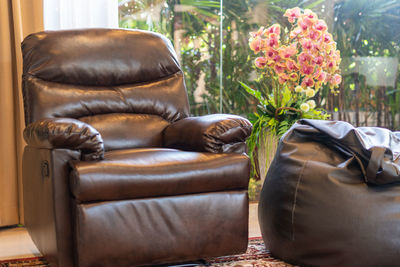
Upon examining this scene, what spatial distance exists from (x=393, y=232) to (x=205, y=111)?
193cm

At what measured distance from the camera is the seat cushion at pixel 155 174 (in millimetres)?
1676

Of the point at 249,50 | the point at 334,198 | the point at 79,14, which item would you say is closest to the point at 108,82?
the point at 79,14

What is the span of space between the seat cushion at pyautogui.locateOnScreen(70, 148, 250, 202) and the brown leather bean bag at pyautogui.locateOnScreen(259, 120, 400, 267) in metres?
0.18

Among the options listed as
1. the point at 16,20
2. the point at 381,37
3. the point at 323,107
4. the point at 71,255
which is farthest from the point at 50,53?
the point at 381,37

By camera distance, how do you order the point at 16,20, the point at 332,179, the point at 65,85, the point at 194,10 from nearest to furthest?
1. the point at 332,179
2. the point at 65,85
3. the point at 16,20
4. the point at 194,10

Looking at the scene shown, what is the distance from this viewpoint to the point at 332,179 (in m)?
1.78

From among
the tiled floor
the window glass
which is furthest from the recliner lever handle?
the window glass

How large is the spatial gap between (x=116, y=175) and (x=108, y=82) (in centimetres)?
85

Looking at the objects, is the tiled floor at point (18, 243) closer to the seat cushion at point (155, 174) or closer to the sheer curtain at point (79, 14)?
the seat cushion at point (155, 174)

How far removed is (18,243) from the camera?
243cm

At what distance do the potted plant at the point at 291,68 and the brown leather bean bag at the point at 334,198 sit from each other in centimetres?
75

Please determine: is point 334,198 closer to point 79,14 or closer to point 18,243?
point 18,243

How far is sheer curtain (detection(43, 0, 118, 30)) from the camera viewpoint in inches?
111

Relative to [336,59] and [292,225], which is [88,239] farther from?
[336,59]
